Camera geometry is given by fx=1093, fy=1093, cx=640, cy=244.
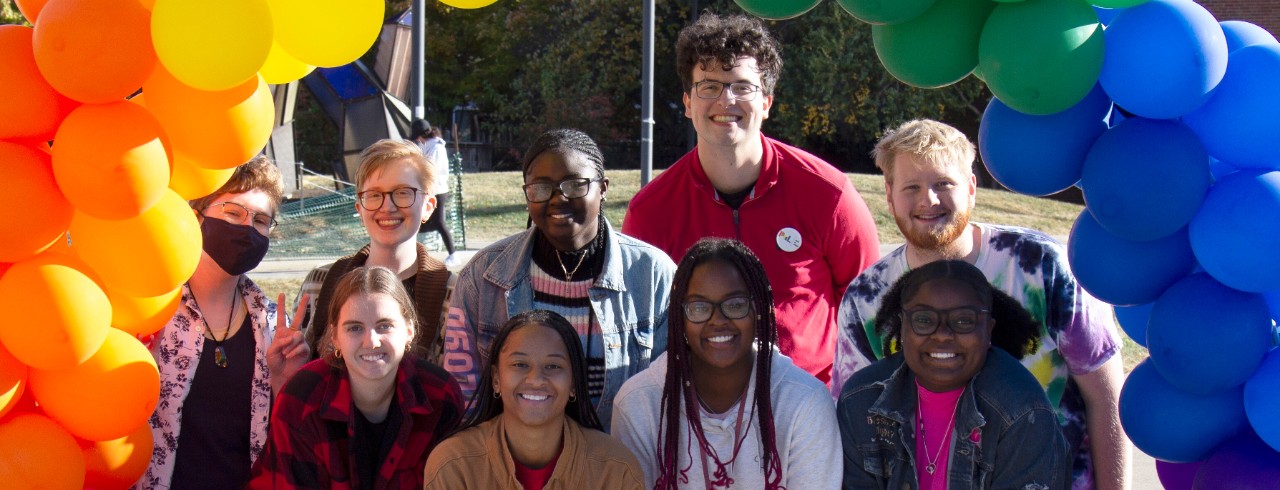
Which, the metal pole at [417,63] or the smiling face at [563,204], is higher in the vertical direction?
the smiling face at [563,204]

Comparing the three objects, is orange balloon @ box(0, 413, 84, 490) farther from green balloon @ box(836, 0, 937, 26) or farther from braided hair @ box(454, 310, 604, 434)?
green balloon @ box(836, 0, 937, 26)

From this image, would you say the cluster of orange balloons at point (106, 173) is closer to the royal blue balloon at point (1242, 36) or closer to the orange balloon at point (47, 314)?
the orange balloon at point (47, 314)

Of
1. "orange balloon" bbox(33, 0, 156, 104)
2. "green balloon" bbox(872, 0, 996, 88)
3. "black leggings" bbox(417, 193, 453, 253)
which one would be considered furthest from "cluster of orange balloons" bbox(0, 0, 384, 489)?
"black leggings" bbox(417, 193, 453, 253)

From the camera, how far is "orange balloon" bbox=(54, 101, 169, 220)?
2562 millimetres

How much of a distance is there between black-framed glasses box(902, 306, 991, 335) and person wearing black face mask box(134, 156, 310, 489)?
6.05 ft

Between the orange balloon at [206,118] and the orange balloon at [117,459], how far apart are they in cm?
79

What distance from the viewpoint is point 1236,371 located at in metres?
2.58

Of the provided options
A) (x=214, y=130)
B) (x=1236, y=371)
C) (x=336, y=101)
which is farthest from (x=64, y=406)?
(x=336, y=101)

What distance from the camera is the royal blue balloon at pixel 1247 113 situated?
96.9 inches

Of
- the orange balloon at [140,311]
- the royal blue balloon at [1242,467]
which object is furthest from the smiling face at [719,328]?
the orange balloon at [140,311]

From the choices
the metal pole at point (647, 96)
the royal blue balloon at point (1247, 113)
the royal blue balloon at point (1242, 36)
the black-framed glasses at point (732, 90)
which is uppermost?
the royal blue balloon at point (1242, 36)

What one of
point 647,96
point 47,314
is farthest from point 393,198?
point 647,96

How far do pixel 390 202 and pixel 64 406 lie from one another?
1.14 meters

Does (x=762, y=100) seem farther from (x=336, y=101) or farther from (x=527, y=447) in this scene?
(x=336, y=101)
